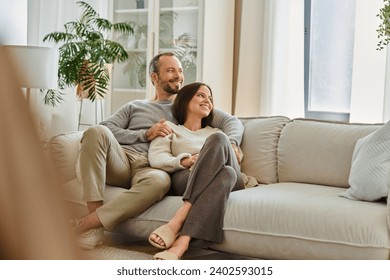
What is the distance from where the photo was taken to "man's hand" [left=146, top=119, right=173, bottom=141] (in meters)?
2.31

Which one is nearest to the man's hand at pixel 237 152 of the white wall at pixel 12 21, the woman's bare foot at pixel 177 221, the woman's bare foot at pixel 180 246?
the woman's bare foot at pixel 177 221

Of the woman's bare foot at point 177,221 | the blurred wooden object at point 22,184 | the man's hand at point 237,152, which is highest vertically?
the blurred wooden object at point 22,184

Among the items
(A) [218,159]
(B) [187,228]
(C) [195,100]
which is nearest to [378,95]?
(C) [195,100]

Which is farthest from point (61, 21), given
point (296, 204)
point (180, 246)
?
point (296, 204)

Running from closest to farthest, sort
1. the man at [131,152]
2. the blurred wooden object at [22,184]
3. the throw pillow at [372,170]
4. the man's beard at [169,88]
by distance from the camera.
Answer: the blurred wooden object at [22,184] < the throw pillow at [372,170] < the man at [131,152] < the man's beard at [169,88]

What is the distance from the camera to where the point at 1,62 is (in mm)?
150

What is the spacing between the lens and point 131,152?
2.33 meters

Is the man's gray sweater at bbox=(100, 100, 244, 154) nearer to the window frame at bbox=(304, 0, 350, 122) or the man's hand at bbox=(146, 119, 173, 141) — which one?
the man's hand at bbox=(146, 119, 173, 141)

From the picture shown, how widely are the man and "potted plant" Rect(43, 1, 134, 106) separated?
0.70 metres

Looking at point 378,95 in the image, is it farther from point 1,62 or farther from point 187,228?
point 1,62

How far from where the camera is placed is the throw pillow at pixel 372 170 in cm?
178

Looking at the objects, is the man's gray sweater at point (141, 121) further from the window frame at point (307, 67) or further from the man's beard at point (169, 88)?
the window frame at point (307, 67)

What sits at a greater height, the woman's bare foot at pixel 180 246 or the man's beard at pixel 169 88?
the man's beard at pixel 169 88

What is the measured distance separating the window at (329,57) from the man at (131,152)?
0.90 meters
